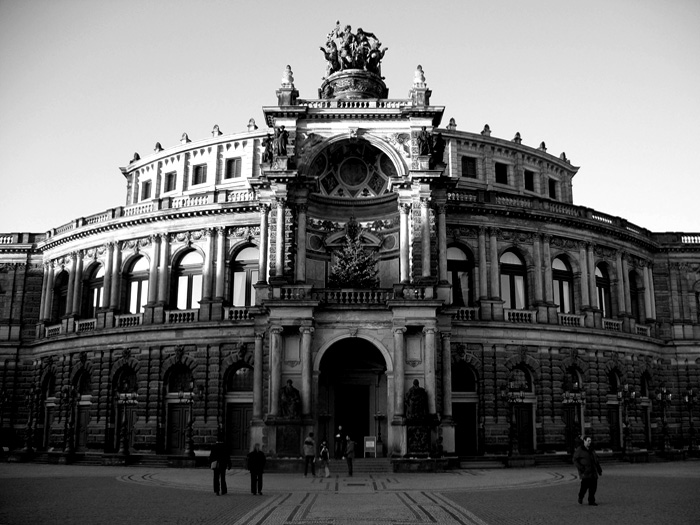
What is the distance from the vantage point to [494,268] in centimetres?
4859

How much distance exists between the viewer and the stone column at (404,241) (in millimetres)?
39875

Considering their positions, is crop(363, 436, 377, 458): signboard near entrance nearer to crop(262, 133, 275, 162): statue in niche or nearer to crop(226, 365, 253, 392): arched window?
crop(226, 365, 253, 392): arched window

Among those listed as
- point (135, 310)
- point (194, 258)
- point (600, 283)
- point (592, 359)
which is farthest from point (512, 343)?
point (135, 310)

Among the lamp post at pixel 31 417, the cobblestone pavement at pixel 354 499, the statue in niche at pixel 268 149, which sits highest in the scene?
the statue in niche at pixel 268 149

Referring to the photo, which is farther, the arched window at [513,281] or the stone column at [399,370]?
the arched window at [513,281]

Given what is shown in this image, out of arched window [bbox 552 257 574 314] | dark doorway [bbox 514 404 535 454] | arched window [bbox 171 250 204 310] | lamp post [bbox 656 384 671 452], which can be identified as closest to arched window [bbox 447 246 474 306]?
arched window [bbox 552 257 574 314]

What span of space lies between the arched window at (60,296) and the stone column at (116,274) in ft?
20.9

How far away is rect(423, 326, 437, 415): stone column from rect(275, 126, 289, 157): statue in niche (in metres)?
12.4

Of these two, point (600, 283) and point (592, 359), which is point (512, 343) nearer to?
point (592, 359)

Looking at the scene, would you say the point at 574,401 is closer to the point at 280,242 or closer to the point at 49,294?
the point at 280,242

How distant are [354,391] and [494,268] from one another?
12.8 metres

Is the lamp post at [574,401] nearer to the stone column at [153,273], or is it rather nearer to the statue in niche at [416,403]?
the statue in niche at [416,403]

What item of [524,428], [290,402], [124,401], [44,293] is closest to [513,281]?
[524,428]

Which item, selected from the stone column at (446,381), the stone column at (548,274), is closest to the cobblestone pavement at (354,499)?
the stone column at (446,381)
